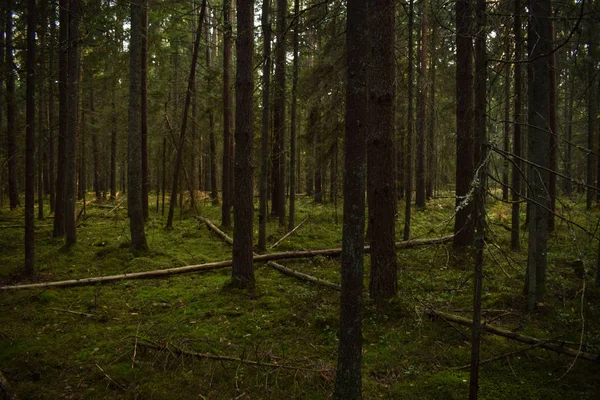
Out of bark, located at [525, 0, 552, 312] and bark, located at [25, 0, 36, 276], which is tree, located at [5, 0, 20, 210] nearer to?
bark, located at [25, 0, 36, 276]

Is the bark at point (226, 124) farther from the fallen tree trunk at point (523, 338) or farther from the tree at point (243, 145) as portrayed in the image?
the fallen tree trunk at point (523, 338)

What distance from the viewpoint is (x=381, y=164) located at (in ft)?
22.3

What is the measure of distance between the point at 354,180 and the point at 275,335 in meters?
3.64

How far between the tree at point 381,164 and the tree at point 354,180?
3.08 metres

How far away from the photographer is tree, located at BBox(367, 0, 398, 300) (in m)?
6.79

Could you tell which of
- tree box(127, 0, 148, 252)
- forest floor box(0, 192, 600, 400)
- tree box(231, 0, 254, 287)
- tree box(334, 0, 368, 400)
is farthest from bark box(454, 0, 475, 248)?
tree box(127, 0, 148, 252)

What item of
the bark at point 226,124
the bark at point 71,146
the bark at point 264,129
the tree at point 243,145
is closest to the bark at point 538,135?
the tree at point 243,145

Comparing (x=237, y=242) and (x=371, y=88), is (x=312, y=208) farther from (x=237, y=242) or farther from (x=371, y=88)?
(x=371, y=88)

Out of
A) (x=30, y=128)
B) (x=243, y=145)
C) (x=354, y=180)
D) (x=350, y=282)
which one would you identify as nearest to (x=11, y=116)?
(x=30, y=128)

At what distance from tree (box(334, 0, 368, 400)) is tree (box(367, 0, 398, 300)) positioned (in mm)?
3076

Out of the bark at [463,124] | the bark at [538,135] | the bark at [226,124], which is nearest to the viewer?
the bark at [538,135]

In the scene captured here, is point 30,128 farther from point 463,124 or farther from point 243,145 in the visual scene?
point 463,124

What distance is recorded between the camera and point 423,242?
11102mm

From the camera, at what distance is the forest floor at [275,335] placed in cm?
472
